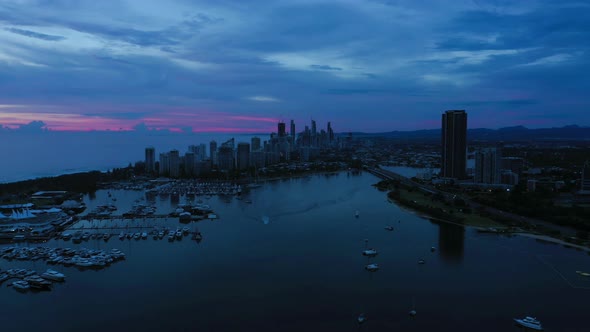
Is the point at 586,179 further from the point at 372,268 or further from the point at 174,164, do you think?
the point at 174,164

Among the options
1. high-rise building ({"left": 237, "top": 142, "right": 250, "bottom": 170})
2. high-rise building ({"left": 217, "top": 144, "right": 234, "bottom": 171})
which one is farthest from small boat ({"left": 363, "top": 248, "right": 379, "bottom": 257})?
high-rise building ({"left": 237, "top": 142, "right": 250, "bottom": 170})

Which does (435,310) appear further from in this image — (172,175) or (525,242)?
(172,175)

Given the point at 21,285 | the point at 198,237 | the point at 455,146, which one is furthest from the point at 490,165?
the point at 21,285

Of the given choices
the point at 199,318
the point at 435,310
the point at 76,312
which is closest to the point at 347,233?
the point at 435,310

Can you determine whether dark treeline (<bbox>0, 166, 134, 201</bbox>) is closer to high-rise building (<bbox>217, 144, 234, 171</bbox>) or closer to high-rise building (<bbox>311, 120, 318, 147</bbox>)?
high-rise building (<bbox>217, 144, 234, 171</bbox>)

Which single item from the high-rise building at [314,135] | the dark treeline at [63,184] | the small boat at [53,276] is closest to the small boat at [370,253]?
the small boat at [53,276]
